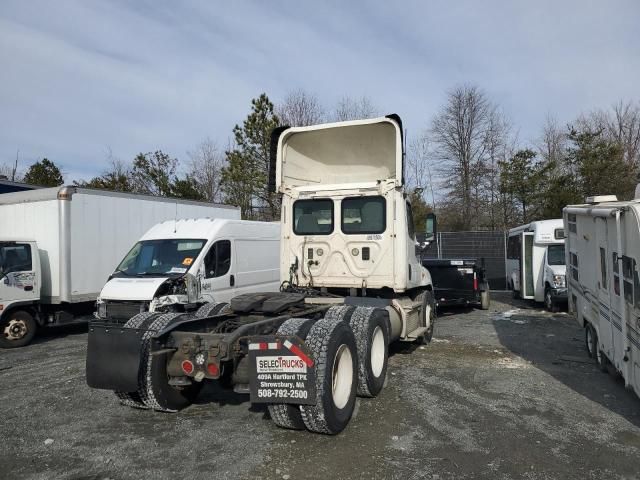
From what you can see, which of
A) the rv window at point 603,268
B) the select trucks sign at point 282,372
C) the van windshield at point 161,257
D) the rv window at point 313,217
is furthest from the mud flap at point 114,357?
the rv window at point 603,268

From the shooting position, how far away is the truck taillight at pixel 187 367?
4.91 m

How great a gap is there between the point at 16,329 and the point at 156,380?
22.3 feet

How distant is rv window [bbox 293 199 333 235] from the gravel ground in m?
2.46

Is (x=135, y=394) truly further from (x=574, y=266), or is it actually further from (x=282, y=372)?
(x=574, y=266)

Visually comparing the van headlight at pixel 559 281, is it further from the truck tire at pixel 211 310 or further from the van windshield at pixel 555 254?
the truck tire at pixel 211 310

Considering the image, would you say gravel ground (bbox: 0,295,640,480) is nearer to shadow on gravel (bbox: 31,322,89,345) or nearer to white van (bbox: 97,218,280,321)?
white van (bbox: 97,218,280,321)

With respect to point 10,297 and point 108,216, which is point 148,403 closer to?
point 10,297

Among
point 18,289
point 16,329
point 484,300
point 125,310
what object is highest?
point 18,289

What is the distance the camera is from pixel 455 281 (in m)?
13.8

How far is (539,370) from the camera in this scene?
7.52m

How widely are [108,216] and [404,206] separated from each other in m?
7.18

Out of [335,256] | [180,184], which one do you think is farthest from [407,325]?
[180,184]

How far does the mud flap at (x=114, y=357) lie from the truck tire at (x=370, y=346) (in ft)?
7.83

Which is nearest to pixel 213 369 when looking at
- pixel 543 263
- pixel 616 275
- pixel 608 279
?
pixel 616 275
